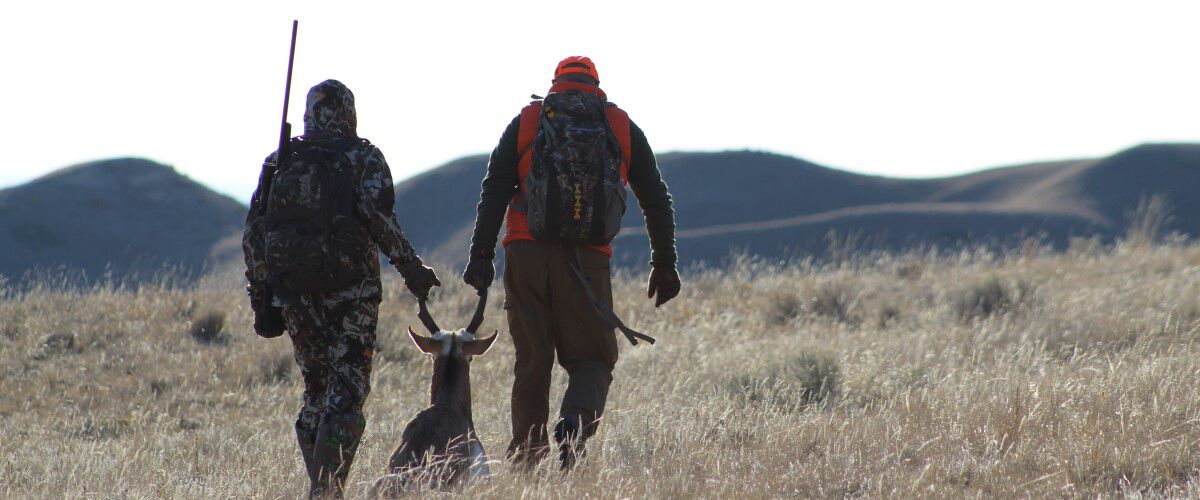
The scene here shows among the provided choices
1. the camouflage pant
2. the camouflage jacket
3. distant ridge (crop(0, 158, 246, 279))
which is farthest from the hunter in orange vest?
distant ridge (crop(0, 158, 246, 279))

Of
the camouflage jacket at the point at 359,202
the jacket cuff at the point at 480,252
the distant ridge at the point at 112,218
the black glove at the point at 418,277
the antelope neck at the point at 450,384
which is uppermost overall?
the camouflage jacket at the point at 359,202

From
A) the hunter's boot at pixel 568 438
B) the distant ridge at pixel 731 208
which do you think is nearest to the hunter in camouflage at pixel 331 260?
the hunter's boot at pixel 568 438

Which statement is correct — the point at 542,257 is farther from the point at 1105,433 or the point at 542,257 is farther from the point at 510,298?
the point at 1105,433

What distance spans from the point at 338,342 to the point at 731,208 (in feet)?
233

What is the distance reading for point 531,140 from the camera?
507 cm

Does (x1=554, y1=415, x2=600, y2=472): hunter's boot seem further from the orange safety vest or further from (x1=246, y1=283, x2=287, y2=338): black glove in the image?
(x1=246, y1=283, x2=287, y2=338): black glove

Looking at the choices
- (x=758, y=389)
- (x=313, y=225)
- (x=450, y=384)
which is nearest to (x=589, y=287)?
(x=450, y=384)

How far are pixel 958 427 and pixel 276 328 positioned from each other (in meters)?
3.28

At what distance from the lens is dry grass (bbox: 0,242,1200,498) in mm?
4879

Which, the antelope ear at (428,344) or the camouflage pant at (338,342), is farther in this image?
the antelope ear at (428,344)

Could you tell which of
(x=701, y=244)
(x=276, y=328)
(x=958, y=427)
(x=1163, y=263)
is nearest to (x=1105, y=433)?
(x=958, y=427)

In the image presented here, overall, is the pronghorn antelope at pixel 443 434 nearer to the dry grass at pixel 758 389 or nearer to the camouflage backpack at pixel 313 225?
the dry grass at pixel 758 389

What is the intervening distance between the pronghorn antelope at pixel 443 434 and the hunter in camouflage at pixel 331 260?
0.24m

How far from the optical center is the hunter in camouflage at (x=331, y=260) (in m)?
4.55
